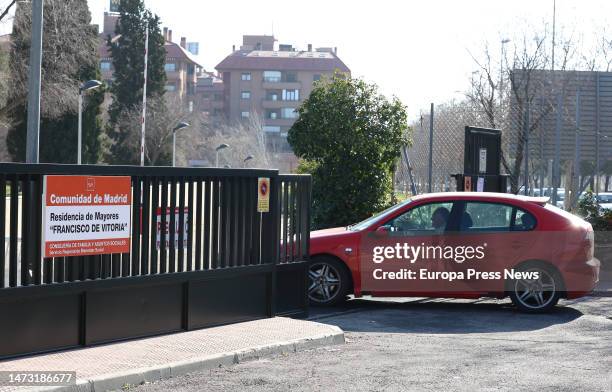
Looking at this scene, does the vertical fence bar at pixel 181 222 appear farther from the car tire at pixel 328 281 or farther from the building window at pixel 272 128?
the building window at pixel 272 128

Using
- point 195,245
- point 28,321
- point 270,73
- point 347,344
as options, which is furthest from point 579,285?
point 270,73

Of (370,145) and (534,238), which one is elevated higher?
(370,145)

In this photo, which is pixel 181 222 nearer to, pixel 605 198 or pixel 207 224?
pixel 207 224

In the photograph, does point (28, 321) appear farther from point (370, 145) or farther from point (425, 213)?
point (370, 145)

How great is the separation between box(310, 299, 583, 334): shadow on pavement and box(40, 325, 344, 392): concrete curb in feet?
3.90

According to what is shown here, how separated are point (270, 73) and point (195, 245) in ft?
413

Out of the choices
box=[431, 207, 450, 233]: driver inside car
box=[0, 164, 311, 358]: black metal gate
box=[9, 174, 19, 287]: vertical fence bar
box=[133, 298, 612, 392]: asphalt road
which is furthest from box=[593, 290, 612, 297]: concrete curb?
box=[9, 174, 19, 287]: vertical fence bar

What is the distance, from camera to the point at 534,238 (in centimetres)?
1220

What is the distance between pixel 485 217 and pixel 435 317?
151 cm

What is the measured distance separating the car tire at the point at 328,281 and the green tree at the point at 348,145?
6168mm

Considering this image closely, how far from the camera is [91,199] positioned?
8922mm

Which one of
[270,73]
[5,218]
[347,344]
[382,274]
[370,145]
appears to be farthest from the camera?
[270,73]

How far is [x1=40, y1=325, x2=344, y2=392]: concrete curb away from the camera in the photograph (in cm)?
743

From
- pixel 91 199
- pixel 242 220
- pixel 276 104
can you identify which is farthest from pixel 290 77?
pixel 91 199
